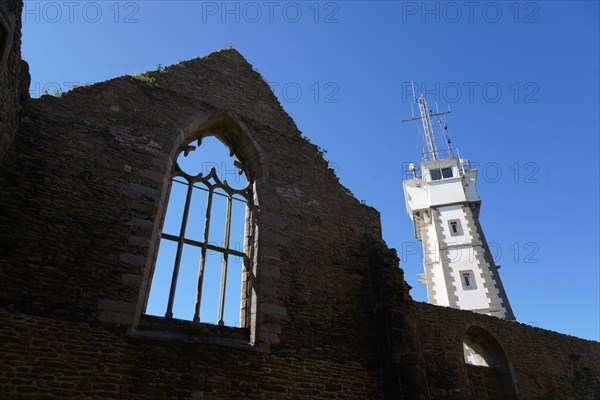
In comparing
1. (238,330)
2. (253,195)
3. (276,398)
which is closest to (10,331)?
(238,330)

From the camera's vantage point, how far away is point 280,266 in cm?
766

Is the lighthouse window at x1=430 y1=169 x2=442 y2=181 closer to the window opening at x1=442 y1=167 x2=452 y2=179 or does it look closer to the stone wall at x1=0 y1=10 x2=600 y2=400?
A: the window opening at x1=442 y1=167 x2=452 y2=179

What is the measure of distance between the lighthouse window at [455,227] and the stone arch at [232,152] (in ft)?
75.5

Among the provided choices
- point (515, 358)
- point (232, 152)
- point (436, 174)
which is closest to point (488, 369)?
point (515, 358)

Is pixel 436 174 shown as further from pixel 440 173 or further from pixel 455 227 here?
pixel 455 227

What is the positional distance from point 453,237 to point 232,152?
906 inches

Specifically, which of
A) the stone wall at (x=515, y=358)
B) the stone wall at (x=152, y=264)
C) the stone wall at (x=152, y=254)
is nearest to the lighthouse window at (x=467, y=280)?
the stone wall at (x=515, y=358)

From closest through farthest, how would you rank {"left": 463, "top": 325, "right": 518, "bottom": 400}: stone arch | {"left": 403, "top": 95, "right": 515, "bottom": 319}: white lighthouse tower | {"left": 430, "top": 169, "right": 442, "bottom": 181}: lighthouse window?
{"left": 463, "top": 325, "right": 518, "bottom": 400}: stone arch, {"left": 403, "top": 95, "right": 515, "bottom": 319}: white lighthouse tower, {"left": 430, "top": 169, "right": 442, "bottom": 181}: lighthouse window

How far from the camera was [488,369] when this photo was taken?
10375 mm

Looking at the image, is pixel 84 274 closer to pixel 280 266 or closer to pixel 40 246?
pixel 40 246

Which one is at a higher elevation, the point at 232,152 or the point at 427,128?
the point at 427,128

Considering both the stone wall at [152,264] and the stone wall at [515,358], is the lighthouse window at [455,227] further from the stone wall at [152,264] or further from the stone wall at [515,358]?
the stone wall at [152,264]

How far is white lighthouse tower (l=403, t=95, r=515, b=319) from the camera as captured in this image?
83.0 ft

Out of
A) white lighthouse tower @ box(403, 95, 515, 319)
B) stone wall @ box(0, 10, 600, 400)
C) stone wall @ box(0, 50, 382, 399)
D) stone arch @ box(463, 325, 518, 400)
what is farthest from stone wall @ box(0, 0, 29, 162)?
white lighthouse tower @ box(403, 95, 515, 319)
